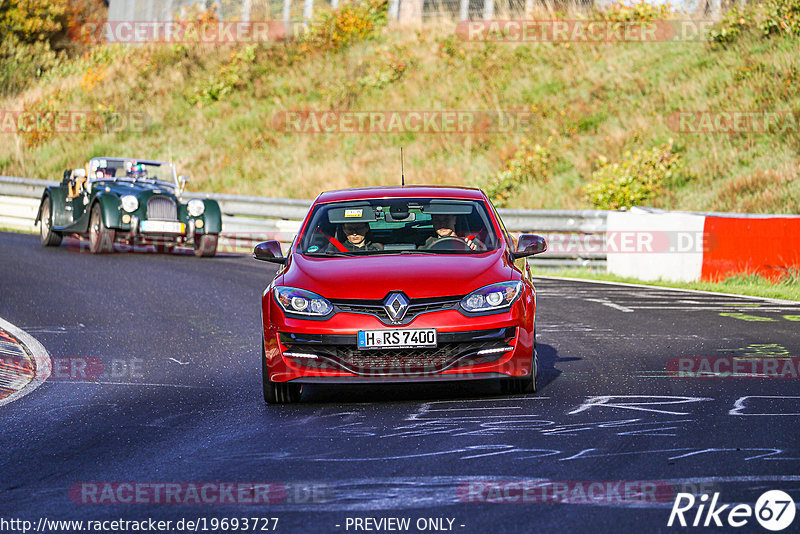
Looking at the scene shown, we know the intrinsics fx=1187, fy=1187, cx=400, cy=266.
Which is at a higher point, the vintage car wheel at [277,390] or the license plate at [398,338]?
the license plate at [398,338]

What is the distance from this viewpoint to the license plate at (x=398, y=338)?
293 inches

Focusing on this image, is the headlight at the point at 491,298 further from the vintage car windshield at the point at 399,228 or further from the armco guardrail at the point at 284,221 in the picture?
the armco guardrail at the point at 284,221

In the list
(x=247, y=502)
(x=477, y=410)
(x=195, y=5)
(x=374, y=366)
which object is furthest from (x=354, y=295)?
(x=195, y=5)

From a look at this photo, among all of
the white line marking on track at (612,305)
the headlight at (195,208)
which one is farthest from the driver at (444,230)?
the headlight at (195,208)

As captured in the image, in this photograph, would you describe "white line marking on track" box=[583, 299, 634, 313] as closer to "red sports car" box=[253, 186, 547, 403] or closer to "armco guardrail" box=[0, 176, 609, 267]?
"armco guardrail" box=[0, 176, 609, 267]

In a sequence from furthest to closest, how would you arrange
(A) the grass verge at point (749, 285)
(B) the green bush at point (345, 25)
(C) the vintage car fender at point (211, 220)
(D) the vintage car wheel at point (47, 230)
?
(B) the green bush at point (345, 25), (D) the vintage car wheel at point (47, 230), (C) the vintage car fender at point (211, 220), (A) the grass verge at point (749, 285)

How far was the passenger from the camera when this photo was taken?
8.61 metres

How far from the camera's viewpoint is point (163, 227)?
19.8 metres

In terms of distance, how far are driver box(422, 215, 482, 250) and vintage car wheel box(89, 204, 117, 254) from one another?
11.7m

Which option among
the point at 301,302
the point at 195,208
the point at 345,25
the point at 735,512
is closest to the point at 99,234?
the point at 195,208

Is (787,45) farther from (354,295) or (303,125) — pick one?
(354,295)

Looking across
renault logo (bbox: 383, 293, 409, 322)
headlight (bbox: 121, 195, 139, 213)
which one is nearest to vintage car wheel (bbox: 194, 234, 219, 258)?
headlight (bbox: 121, 195, 139, 213)

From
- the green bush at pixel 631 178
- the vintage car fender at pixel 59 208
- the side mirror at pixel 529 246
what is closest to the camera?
the side mirror at pixel 529 246

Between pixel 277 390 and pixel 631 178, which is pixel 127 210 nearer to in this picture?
pixel 631 178
